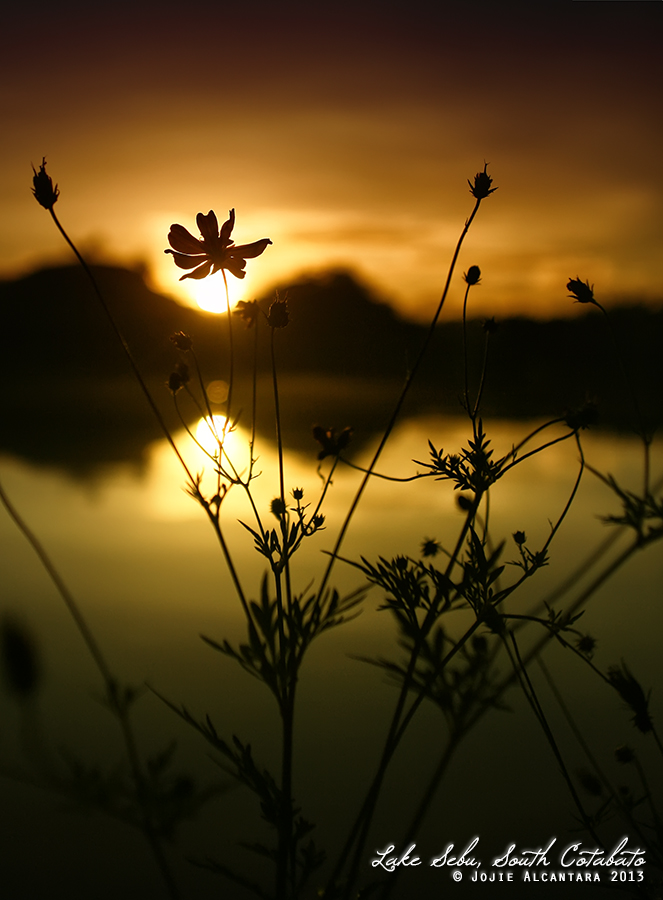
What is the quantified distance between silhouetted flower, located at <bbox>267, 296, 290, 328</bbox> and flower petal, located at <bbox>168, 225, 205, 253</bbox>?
0.10m

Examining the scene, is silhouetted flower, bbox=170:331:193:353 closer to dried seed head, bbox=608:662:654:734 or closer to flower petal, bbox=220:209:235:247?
flower petal, bbox=220:209:235:247

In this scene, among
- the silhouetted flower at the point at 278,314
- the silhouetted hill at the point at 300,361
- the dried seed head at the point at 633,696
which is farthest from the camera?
the silhouetted hill at the point at 300,361

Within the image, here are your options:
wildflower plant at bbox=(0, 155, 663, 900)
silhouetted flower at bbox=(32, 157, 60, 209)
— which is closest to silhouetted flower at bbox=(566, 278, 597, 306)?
wildflower plant at bbox=(0, 155, 663, 900)

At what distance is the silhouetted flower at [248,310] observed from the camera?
2.43ft

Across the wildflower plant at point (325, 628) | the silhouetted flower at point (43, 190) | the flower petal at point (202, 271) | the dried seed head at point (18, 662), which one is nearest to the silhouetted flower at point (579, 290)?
the wildflower plant at point (325, 628)

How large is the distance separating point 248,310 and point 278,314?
0.07 metres

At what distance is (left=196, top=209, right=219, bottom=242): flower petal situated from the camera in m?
0.70

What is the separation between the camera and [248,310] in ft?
2.47

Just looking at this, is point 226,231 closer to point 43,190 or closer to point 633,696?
point 43,190

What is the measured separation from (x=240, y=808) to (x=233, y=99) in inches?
37.1

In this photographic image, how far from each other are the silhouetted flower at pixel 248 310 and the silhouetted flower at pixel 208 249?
0.13 ft

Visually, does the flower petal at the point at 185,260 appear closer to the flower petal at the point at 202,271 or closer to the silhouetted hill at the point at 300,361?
the flower petal at the point at 202,271

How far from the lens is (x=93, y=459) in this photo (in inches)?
57.2

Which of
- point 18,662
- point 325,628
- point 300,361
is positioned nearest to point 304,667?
point 325,628
